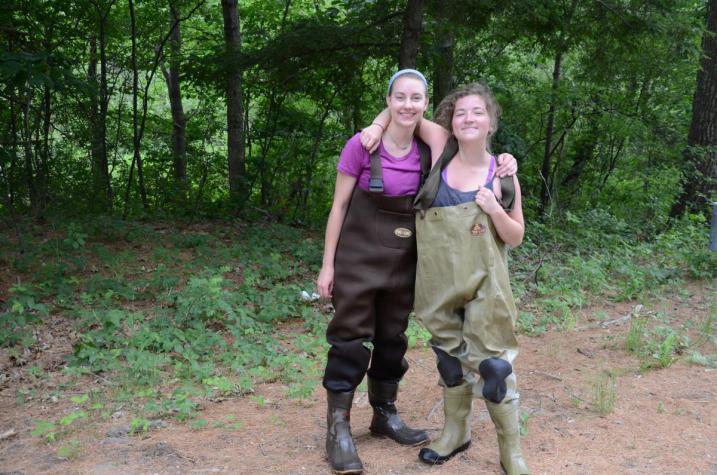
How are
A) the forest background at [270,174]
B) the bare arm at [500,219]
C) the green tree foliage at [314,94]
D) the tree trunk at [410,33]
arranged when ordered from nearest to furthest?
the bare arm at [500,219] < the forest background at [270,174] < the tree trunk at [410,33] < the green tree foliage at [314,94]

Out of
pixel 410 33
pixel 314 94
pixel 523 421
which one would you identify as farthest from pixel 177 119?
pixel 523 421

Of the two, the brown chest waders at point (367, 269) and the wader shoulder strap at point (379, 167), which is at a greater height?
the wader shoulder strap at point (379, 167)

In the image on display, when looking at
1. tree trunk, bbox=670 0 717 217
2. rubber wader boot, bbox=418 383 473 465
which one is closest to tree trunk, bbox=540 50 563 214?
tree trunk, bbox=670 0 717 217

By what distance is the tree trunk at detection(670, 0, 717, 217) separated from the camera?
412 inches

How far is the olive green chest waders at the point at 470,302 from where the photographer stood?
9.77ft

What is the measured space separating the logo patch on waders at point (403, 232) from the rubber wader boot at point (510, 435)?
0.87 meters

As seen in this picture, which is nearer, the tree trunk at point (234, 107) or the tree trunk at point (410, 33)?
the tree trunk at point (410, 33)

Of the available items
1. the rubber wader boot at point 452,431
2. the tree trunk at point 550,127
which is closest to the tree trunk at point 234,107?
the tree trunk at point 550,127

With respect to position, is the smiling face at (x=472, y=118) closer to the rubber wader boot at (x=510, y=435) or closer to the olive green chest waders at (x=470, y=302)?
the olive green chest waders at (x=470, y=302)

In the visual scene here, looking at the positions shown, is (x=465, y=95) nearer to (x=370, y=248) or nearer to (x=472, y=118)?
(x=472, y=118)

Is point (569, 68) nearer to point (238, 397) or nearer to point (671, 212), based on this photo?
point (671, 212)

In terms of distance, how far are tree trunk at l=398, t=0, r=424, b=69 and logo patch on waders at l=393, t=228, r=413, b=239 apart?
459 cm

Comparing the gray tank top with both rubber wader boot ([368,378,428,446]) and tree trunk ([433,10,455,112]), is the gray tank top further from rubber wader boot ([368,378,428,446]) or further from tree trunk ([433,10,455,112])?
tree trunk ([433,10,455,112])

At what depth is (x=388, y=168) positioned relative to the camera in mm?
3107
